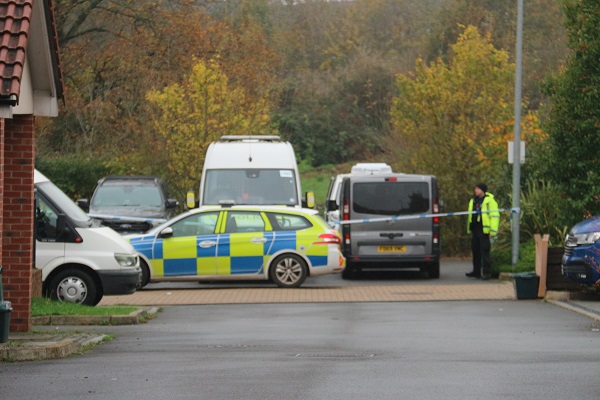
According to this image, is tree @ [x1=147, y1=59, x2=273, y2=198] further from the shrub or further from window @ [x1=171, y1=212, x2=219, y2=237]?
window @ [x1=171, y1=212, x2=219, y2=237]

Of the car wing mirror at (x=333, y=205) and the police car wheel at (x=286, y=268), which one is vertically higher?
the car wing mirror at (x=333, y=205)

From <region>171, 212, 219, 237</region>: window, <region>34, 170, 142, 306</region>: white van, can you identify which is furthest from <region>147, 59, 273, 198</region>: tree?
<region>34, 170, 142, 306</region>: white van

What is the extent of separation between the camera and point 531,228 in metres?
25.3

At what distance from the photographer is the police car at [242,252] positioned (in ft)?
70.5

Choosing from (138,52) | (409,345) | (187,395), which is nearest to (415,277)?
(409,345)

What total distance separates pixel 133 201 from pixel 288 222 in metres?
6.96

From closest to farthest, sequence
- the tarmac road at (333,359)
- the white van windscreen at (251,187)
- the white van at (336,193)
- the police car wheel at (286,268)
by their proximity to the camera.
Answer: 1. the tarmac road at (333,359)
2. the police car wheel at (286,268)
3. the white van windscreen at (251,187)
4. the white van at (336,193)

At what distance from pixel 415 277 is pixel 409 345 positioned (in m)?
12.1

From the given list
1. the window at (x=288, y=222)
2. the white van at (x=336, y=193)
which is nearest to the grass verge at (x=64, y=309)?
the window at (x=288, y=222)

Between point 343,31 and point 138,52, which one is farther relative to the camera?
point 343,31

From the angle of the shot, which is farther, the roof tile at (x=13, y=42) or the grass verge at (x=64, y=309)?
the grass verge at (x=64, y=309)

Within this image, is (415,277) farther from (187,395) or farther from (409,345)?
(187,395)

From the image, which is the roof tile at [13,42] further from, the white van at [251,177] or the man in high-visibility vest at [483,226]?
the man in high-visibility vest at [483,226]

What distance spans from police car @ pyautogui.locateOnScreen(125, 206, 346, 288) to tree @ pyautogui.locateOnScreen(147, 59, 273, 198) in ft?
38.9
